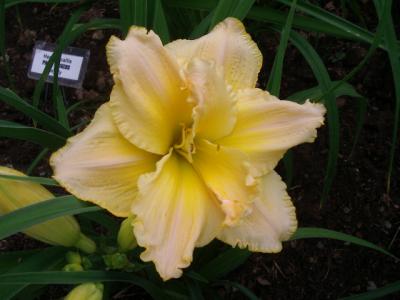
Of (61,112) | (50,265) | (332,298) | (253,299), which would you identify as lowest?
(332,298)

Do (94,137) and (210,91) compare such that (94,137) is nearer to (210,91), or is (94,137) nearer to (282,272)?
(210,91)

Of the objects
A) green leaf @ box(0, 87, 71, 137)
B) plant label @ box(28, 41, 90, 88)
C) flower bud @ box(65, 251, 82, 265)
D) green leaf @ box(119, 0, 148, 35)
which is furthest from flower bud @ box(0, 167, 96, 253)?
plant label @ box(28, 41, 90, 88)

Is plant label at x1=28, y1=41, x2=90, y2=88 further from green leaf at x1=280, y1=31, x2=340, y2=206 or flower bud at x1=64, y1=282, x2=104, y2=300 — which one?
flower bud at x1=64, y1=282, x2=104, y2=300

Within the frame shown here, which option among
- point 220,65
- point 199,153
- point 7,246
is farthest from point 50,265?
point 7,246

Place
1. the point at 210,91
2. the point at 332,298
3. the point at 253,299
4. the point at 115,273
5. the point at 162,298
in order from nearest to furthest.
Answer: the point at 210,91, the point at 115,273, the point at 162,298, the point at 253,299, the point at 332,298

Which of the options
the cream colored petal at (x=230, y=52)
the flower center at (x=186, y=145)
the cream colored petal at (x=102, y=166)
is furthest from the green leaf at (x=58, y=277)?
the cream colored petal at (x=230, y=52)

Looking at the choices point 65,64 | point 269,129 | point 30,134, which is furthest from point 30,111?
point 65,64
